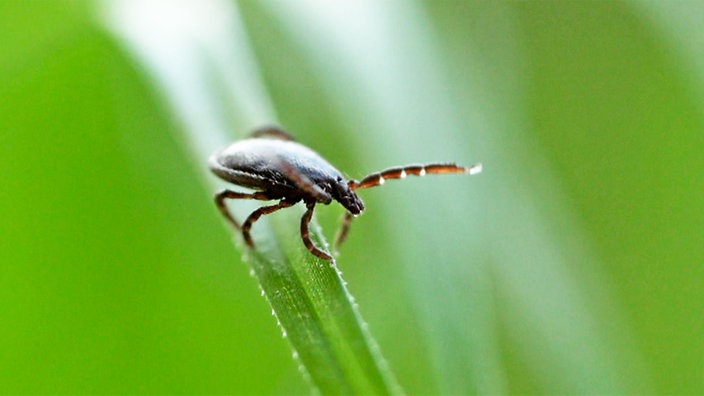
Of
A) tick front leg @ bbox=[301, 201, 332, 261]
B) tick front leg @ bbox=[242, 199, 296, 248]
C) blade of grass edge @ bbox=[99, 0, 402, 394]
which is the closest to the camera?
blade of grass edge @ bbox=[99, 0, 402, 394]

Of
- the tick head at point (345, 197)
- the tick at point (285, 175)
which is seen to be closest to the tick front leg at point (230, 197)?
the tick at point (285, 175)

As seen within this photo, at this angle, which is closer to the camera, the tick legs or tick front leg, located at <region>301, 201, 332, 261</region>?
tick front leg, located at <region>301, 201, 332, 261</region>

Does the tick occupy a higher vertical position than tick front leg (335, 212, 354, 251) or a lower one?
higher

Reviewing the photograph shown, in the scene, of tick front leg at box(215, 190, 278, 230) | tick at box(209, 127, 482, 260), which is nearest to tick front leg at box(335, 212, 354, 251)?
tick at box(209, 127, 482, 260)

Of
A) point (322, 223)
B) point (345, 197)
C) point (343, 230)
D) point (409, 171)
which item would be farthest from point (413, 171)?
point (322, 223)

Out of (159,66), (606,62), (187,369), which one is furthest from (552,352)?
(606,62)

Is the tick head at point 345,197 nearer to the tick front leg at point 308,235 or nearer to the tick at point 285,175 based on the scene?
the tick at point 285,175

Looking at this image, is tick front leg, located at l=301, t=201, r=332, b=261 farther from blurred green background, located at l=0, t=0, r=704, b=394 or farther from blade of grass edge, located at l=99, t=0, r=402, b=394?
blurred green background, located at l=0, t=0, r=704, b=394
